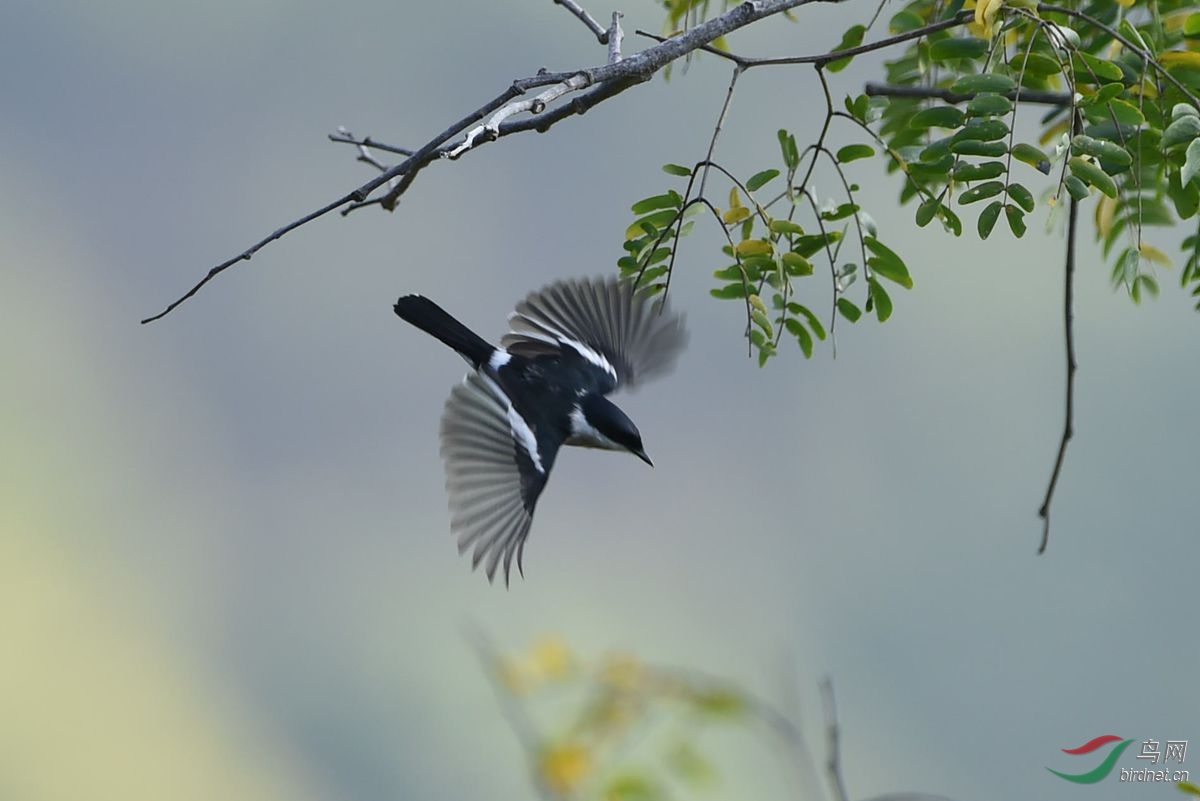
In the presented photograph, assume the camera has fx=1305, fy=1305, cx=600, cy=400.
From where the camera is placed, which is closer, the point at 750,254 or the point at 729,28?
the point at 729,28

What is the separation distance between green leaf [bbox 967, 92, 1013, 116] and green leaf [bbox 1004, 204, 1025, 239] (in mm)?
142

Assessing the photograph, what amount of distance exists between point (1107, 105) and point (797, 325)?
2.14 feet

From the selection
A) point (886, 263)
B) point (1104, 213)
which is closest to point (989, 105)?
point (886, 263)

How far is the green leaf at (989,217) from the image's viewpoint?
6.34 feet

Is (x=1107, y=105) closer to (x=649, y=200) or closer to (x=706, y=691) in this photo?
(x=649, y=200)

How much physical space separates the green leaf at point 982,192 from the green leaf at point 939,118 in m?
0.13

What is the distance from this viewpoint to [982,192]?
6.46 ft

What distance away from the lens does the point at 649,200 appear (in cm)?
226

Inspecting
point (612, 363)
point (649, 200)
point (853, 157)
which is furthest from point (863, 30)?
point (612, 363)

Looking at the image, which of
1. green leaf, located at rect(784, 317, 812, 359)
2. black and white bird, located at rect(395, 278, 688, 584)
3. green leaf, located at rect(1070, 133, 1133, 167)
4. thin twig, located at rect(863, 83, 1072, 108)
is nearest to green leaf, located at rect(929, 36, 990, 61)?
thin twig, located at rect(863, 83, 1072, 108)

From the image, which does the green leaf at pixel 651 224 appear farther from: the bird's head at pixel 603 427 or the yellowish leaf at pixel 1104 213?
the yellowish leaf at pixel 1104 213

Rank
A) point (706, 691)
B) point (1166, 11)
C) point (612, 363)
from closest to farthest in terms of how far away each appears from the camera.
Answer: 1. point (706, 691)
2. point (1166, 11)
3. point (612, 363)

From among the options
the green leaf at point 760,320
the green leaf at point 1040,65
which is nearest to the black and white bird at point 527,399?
the green leaf at point 760,320

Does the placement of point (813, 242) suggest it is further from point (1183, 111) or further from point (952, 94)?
point (1183, 111)
